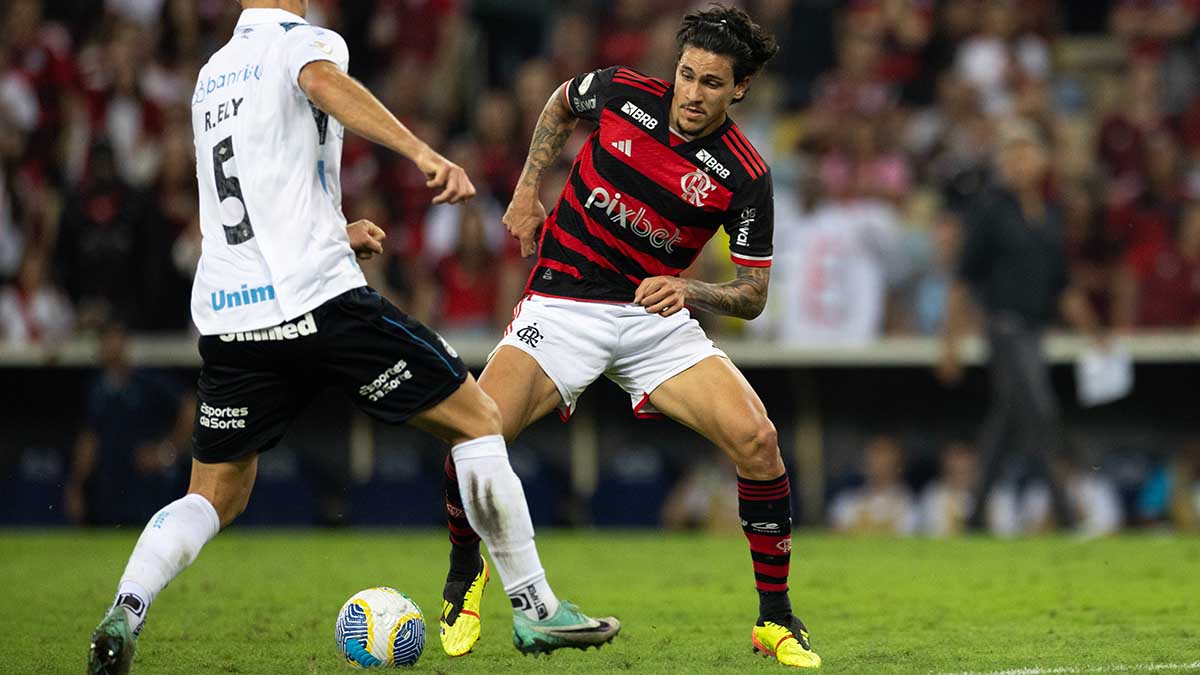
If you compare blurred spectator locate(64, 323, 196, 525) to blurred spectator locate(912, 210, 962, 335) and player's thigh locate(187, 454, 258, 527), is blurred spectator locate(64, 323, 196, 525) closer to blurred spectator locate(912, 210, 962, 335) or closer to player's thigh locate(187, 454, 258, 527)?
blurred spectator locate(912, 210, 962, 335)

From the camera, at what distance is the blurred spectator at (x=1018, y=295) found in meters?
12.2

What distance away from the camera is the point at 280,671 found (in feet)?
19.9

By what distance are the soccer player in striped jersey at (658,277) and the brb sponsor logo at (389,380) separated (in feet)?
3.62

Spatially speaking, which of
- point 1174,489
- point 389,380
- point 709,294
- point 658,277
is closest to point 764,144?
point 1174,489

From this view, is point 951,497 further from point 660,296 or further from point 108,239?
point 660,296

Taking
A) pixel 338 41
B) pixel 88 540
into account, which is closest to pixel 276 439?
pixel 338 41

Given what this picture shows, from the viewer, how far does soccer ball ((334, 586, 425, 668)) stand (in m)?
6.11

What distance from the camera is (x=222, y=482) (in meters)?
5.67

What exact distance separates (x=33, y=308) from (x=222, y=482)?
9.60 metres

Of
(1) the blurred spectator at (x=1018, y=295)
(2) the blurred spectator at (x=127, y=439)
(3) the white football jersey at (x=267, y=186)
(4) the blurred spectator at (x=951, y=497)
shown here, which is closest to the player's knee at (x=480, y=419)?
(3) the white football jersey at (x=267, y=186)

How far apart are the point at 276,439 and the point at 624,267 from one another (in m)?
1.79

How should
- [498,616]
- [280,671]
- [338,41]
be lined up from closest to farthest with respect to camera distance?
[338,41] → [280,671] → [498,616]

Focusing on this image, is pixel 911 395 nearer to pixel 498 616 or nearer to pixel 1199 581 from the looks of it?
pixel 1199 581

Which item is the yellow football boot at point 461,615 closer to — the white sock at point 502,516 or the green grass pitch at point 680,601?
the green grass pitch at point 680,601
